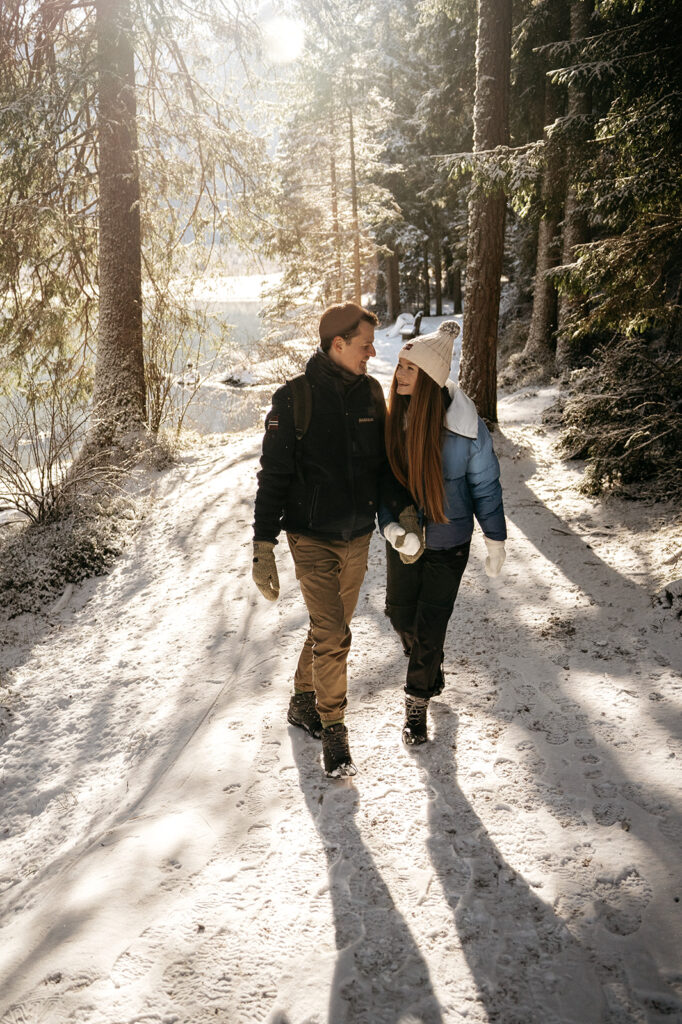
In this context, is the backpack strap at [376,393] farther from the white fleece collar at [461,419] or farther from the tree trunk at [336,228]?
the tree trunk at [336,228]

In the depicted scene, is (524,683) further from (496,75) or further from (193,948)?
(496,75)

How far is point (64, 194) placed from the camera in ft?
30.1

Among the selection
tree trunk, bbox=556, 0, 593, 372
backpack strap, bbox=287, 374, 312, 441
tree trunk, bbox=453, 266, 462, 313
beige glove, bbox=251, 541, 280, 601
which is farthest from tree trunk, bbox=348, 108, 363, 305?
beige glove, bbox=251, 541, 280, 601

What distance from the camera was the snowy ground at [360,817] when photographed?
2.26 meters

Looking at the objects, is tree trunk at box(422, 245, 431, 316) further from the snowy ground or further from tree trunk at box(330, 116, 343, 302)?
the snowy ground

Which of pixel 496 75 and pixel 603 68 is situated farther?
pixel 496 75

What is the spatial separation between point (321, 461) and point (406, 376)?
1.98ft

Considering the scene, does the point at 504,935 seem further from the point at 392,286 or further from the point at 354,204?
the point at 392,286

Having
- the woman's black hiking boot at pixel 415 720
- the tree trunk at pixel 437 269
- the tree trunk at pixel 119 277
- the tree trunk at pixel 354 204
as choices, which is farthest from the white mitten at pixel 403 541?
the tree trunk at pixel 437 269

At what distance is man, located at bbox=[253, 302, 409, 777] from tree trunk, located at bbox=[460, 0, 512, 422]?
5.29 meters

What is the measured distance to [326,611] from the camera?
318cm

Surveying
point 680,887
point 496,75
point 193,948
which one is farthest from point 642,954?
point 496,75

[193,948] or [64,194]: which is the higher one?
[64,194]

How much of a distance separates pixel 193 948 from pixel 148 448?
7.73 meters
